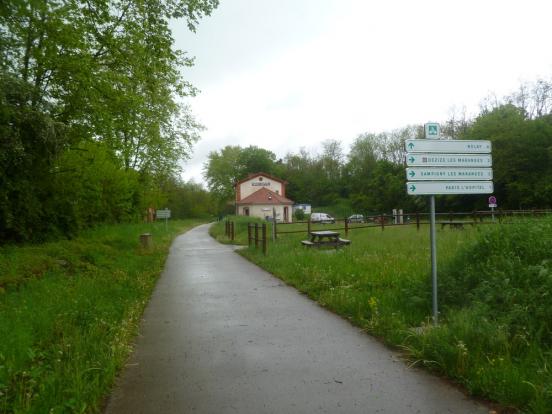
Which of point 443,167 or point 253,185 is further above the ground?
point 253,185

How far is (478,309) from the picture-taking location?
5.24 meters

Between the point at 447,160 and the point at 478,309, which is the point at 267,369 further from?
the point at 447,160

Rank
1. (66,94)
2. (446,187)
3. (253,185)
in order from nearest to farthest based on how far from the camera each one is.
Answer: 1. (446,187)
2. (66,94)
3. (253,185)

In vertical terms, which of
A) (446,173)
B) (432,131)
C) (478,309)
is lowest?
(478,309)

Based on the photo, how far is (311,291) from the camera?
8.74 m

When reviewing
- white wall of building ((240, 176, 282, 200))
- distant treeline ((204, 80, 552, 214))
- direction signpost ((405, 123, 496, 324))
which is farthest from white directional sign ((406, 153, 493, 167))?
white wall of building ((240, 176, 282, 200))

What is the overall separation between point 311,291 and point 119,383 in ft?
15.7

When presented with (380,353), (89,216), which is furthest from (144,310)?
(89,216)

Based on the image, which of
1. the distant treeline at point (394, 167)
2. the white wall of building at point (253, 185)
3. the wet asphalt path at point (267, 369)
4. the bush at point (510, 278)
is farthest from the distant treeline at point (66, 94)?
the white wall of building at point (253, 185)

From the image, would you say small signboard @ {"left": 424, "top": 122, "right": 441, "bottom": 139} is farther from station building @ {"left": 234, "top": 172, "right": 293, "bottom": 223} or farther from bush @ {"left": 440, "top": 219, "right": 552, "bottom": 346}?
station building @ {"left": 234, "top": 172, "right": 293, "bottom": 223}

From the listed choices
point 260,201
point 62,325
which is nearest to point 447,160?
point 62,325

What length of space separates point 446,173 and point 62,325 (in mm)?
5067

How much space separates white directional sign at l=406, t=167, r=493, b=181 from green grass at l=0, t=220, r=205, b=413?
151 inches

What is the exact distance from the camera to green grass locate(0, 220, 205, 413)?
12.9ft
